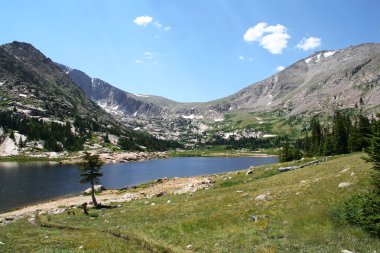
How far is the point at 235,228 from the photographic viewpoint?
3250cm

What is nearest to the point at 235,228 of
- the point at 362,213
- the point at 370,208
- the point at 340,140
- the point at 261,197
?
the point at 261,197

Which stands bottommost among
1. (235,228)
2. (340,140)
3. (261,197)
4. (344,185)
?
(235,228)

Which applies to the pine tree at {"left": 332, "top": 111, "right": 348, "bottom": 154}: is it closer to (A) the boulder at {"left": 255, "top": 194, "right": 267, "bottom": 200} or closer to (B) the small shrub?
(A) the boulder at {"left": 255, "top": 194, "right": 267, "bottom": 200}

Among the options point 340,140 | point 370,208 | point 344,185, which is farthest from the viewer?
point 340,140

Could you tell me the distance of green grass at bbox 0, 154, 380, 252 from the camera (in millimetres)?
26741

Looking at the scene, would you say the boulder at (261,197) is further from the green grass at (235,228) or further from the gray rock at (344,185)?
the gray rock at (344,185)

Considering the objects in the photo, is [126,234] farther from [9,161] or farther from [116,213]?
[9,161]

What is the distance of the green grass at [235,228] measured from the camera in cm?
2674

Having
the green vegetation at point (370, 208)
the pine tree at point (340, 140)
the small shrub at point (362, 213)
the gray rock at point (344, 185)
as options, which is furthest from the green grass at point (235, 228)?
the pine tree at point (340, 140)

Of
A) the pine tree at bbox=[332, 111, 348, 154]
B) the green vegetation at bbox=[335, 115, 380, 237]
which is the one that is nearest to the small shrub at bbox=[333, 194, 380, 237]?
the green vegetation at bbox=[335, 115, 380, 237]

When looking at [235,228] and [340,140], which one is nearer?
[235,228]

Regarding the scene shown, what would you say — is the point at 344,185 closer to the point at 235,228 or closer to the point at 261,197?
the point at 261,197

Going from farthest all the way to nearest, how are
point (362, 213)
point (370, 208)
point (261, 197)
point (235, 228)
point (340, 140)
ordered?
point (340, 140) < point (261, 197) < point (235, 228) < point (362, 213) < point (370, 208)

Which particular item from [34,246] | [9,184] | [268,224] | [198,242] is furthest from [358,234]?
[9,184]
